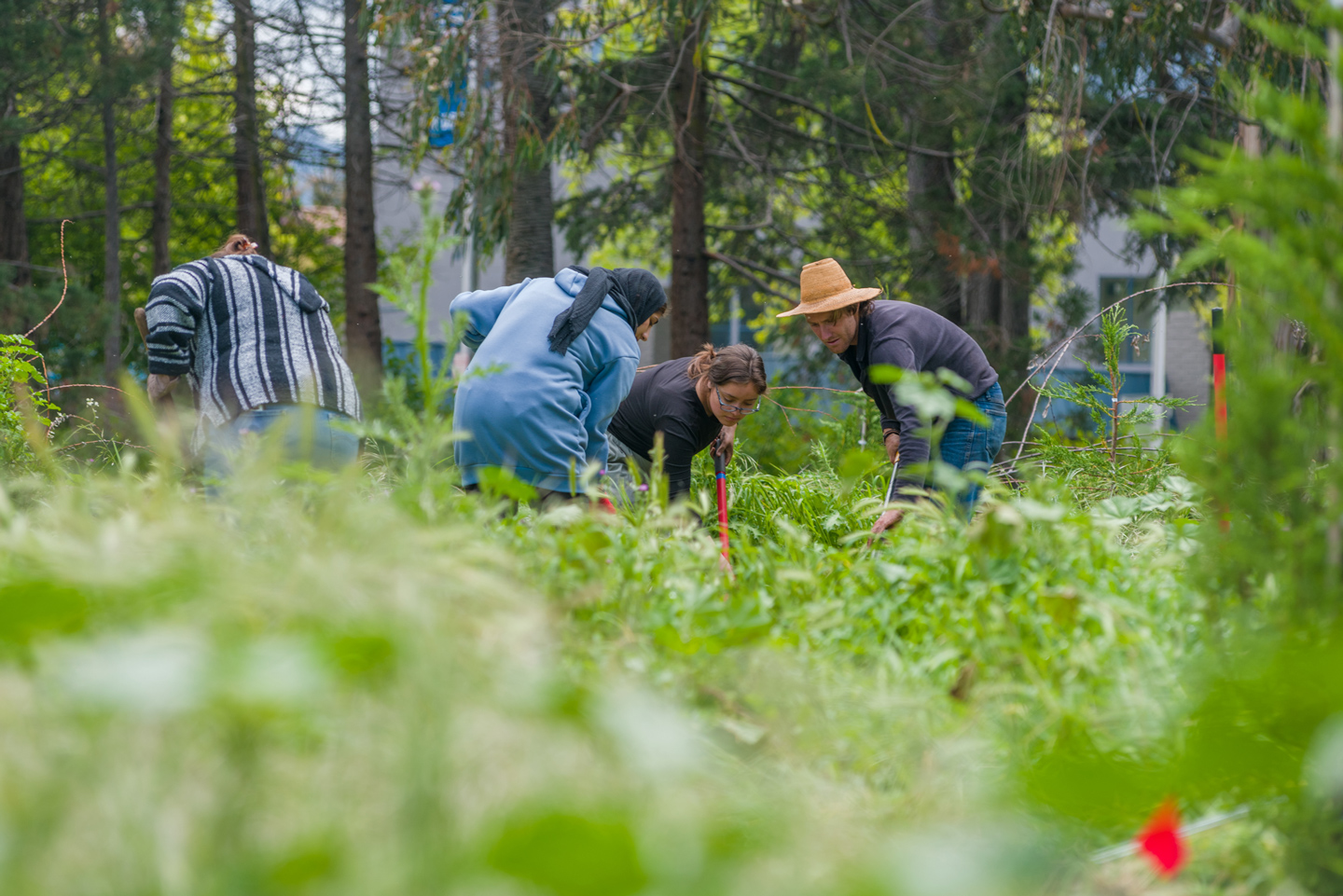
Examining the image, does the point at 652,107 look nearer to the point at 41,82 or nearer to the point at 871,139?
the point at 871,139

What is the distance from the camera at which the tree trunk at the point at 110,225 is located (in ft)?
37.4

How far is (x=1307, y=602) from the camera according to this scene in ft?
4.73

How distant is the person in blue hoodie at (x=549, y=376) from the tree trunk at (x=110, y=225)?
863 centimetres

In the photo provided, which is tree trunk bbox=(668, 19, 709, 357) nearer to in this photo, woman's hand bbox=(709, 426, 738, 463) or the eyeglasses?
woman's hand bbox=(709, 426, 738, 463)

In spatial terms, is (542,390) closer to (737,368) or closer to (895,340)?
(737,368)

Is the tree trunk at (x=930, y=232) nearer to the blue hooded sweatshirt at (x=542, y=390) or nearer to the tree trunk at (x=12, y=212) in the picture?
the blue hooded sweatshirt at (x=542, y=390)

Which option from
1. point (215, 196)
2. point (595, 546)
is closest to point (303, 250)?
point (215, 196)

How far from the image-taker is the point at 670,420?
4.12m

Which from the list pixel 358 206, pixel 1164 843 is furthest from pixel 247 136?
pixel 1164 843

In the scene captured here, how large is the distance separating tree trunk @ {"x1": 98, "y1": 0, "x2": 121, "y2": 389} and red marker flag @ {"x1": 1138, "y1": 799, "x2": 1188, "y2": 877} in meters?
11.3

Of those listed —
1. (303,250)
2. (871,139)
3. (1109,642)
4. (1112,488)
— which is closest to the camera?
(1109,642)

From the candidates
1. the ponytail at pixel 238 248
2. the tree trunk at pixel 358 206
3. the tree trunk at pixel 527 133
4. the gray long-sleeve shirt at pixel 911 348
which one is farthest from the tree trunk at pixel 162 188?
the gray long-sleeve shirt at pixel 911 348

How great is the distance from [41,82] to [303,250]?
201 inches

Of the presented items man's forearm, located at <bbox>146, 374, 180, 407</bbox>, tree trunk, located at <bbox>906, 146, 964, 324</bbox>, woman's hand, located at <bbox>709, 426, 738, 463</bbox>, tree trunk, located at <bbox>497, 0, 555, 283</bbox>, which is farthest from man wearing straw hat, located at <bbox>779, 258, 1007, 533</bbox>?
tree trunk, located at <bbox>906, 146, 964, 324</bbox>
